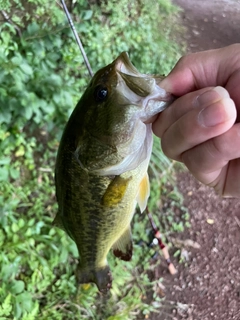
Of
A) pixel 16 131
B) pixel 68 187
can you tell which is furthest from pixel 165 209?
pixel 68 187

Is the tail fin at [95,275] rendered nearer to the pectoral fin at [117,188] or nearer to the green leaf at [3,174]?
the pectoral fin at [117,188]

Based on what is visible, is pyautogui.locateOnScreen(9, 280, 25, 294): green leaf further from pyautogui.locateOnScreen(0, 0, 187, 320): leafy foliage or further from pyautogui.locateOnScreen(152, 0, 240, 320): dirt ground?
pyautogui.locateOnScreen(152, 0, 240, 320): dirt ground

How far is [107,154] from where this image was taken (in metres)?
1.38

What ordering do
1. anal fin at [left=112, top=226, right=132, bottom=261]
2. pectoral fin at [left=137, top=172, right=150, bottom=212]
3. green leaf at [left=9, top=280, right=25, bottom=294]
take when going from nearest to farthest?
pectoral fin at [left=137, top=172, right=150, bottom=212], anal fin at [left=112, top=226, right=132, bottom=261], green leaf at [left=9, top=280, right=25, bottom=294]

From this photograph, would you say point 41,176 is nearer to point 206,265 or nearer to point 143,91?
point 206,265

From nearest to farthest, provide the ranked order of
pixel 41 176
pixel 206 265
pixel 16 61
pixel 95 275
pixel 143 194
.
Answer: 1. pixel 143 194
2. pixel 95 275
3. pixel 16 61
4. pixel 41 176
5. pixel 206 265

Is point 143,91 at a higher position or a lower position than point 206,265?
higher

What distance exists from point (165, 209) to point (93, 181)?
277cm

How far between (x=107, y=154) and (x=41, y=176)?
6.93 ft

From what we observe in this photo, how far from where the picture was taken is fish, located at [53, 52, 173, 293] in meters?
1.22

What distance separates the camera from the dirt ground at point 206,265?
12.3 ft

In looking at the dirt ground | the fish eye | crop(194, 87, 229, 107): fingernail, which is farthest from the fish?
the dirt ground

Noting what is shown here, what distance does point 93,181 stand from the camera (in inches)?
59.1

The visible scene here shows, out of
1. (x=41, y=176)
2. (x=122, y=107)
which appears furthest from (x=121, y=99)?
(x=41, y=176)
